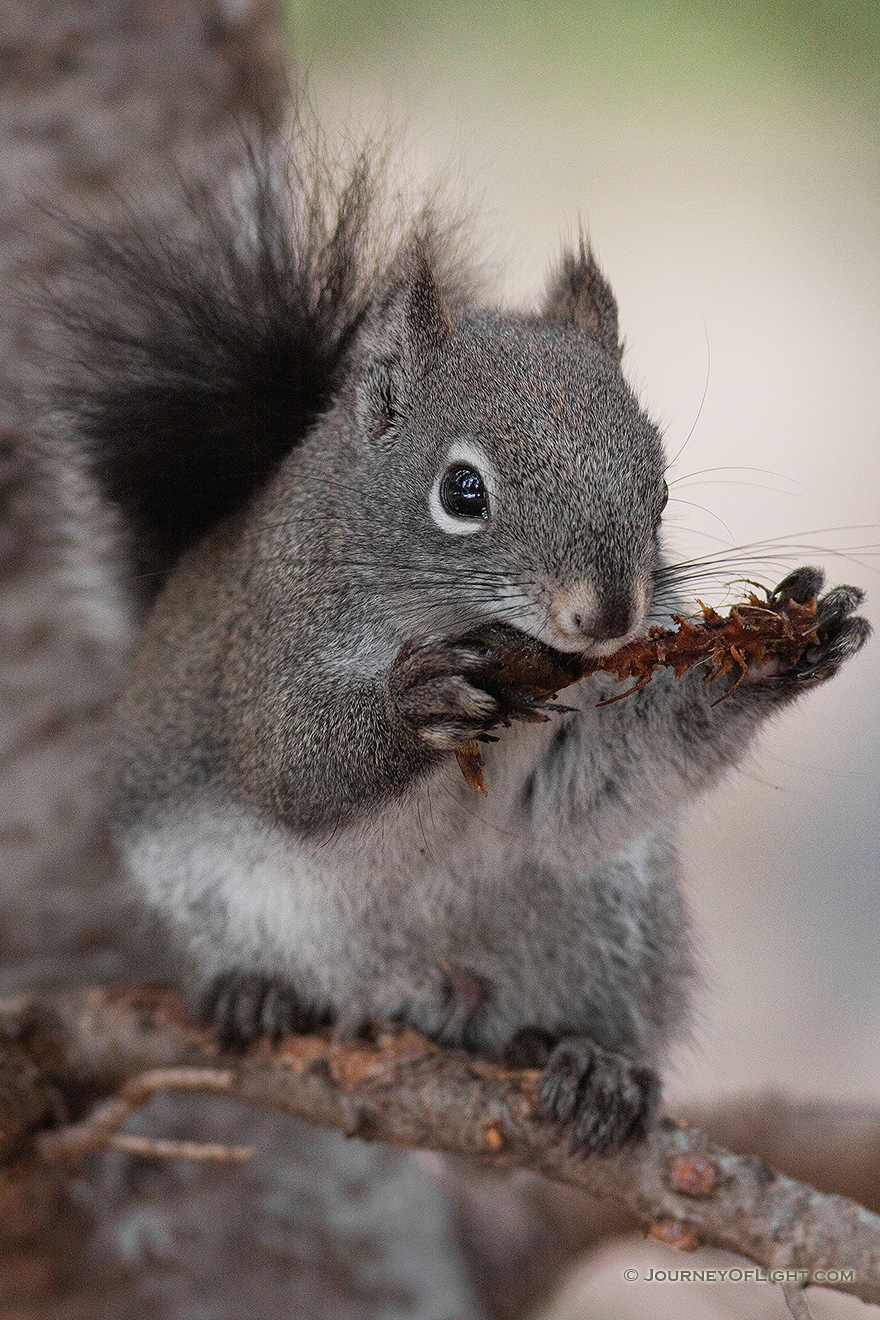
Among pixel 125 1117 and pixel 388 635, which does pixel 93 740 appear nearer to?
pixel 125 1117

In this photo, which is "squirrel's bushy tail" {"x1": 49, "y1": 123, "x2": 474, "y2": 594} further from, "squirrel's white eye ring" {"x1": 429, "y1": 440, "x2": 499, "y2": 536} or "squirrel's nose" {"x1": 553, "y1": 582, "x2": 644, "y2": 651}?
Result: "squirrel's nose" {"x1": 553, "y1": 582, "x2": 644, "y2": 651}

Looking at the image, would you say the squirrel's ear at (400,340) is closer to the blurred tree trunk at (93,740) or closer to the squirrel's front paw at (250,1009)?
the blurred tree trunk at (93,740)

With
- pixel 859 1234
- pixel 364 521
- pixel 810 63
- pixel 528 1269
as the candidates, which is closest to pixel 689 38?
pixel 810 63

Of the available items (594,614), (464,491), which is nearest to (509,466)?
(464,491)

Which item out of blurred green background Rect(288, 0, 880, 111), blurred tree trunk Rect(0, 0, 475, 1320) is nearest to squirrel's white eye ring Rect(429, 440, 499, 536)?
blurred tree trunk Rect(0, 0, 475, 1320)

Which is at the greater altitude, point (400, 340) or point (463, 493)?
point (400, 340)

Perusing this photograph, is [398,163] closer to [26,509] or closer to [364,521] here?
[364,521]
